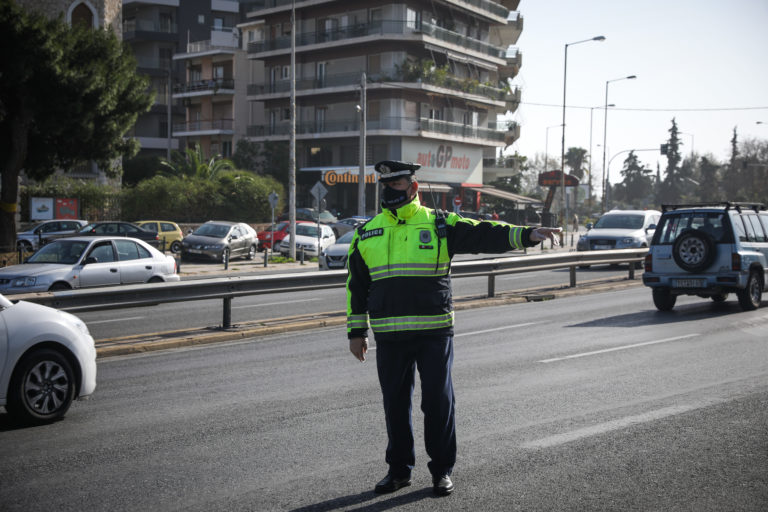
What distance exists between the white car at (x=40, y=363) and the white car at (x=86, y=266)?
24.7ft

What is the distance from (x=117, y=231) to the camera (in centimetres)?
3119

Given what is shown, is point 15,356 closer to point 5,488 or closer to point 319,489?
point 5,488

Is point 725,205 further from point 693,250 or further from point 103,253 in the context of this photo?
point 103,253

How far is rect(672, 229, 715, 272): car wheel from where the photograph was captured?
14.4 m

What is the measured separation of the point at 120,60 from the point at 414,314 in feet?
85.5

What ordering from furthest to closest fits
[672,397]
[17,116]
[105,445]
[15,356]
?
[17,116], [672,397], [15,356], [105,445]

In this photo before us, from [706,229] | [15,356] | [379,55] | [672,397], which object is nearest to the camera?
[15,356]

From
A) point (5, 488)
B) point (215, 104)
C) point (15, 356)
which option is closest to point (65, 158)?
point (15, 356)

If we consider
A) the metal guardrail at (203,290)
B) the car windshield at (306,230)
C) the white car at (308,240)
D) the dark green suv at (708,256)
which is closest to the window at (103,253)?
the metal guardrail at (203,290)

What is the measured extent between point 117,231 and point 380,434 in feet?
88.4

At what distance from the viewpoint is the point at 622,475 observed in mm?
5270

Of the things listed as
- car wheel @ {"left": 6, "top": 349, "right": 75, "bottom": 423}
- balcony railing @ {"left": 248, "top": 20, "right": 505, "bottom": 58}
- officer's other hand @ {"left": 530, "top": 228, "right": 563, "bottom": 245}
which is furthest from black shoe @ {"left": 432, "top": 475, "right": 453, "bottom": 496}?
balcony railing @ {"left": 248, "top": 20, "right": 505, "bottom": 58}

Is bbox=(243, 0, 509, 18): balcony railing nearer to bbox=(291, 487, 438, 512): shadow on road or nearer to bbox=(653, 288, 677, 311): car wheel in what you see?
bbox=(653, 288, 677, 311): car wheel

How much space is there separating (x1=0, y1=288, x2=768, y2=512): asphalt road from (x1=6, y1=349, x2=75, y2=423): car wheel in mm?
147
